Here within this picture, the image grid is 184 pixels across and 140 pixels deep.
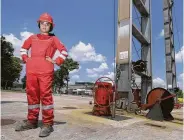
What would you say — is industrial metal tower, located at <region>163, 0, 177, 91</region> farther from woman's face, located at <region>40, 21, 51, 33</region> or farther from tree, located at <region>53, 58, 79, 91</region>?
tree, located at <region>53, 58, 79, 91</region>

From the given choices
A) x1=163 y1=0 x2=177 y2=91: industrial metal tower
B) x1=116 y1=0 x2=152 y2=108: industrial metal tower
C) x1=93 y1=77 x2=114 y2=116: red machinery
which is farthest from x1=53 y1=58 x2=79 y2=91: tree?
x1=93 y1=77 x2=114 y2=116: red machinery

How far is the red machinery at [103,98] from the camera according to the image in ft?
20.4

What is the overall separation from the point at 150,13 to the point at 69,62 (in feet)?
168

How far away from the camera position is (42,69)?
145 inches

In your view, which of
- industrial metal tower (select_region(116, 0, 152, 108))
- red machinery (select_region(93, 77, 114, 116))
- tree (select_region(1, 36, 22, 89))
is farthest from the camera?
tree (select_region(1, 36, 22, 89))

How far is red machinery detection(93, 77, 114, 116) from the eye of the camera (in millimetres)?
6207

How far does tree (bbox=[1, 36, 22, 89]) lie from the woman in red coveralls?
36.5 meters

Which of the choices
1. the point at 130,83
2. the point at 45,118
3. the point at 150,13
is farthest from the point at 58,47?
the point at 150,13

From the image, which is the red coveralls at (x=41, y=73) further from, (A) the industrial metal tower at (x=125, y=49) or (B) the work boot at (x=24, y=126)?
(A) the industrial metal tower at (x=125, y=49)

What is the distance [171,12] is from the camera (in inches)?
840

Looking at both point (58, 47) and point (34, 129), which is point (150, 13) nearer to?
point (58, 47)

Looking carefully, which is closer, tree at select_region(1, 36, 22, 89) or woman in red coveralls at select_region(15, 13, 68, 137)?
woman in red coveralls at select_region(15, 13, 68, 137)

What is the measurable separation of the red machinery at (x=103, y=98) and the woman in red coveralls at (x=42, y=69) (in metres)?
2.64

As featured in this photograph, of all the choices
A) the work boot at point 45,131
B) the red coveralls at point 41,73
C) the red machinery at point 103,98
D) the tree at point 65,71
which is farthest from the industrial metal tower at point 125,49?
the tree at point 65,71
